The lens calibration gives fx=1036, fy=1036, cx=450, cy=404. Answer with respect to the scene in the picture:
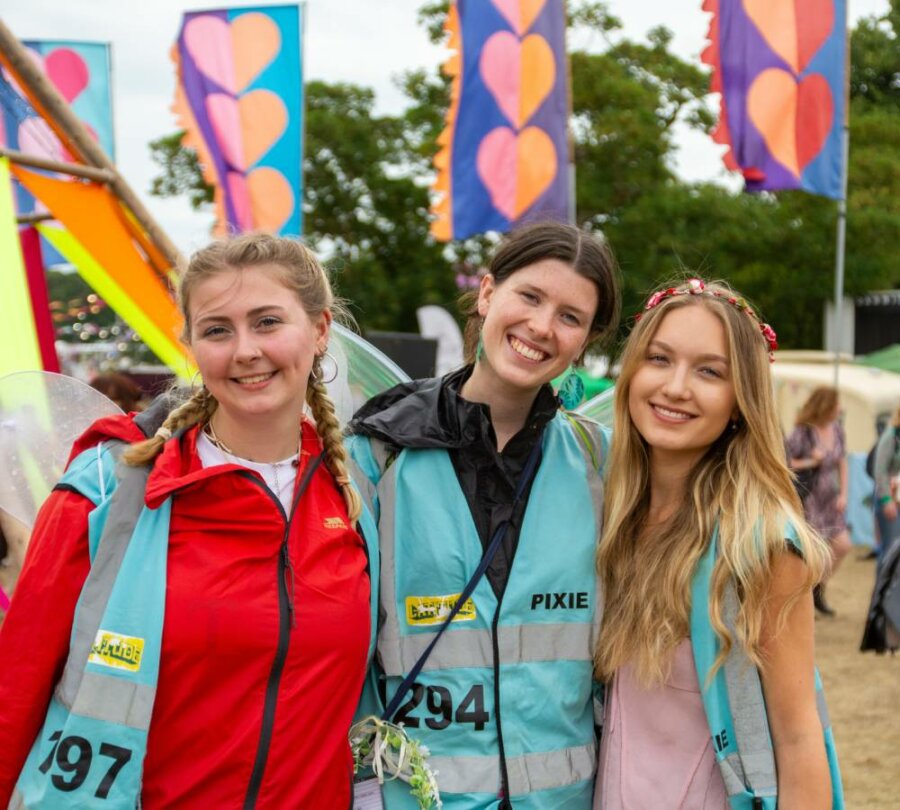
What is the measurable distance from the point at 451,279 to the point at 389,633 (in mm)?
15963

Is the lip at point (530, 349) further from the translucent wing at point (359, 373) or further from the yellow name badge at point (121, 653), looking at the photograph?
the yellow name badge at point (121, 653)

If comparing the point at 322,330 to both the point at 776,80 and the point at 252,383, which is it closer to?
the point at 252,383

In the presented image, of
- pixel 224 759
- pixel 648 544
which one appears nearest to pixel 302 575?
pixel 224 759

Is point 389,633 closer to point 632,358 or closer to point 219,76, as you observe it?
point 632,358

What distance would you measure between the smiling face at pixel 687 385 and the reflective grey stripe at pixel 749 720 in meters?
0.36

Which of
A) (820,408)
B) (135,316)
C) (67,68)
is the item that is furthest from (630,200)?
(135,316)

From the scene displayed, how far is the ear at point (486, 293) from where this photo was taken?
90.6 inches

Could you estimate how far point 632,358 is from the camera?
7.22ft

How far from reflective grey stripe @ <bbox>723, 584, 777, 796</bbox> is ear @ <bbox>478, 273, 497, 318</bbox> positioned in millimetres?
833

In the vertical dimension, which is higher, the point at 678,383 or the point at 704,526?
the point at 678,383

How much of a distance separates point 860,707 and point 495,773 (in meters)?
4.67

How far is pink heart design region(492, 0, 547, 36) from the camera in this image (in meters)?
7.55

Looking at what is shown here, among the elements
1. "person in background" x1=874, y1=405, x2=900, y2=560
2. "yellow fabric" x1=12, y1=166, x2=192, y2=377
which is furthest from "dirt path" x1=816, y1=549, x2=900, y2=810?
"yellow fabric" x1=12, y1=166, x2=192, y2=377

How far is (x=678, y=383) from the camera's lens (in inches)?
81.8
